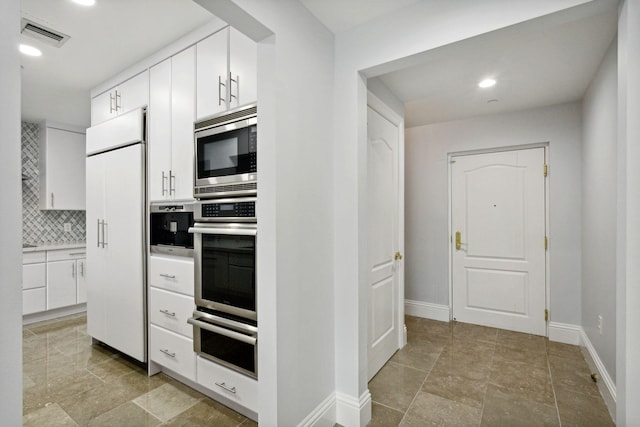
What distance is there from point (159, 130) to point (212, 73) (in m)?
0.69

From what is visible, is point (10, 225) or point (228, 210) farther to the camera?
point (228, 210)

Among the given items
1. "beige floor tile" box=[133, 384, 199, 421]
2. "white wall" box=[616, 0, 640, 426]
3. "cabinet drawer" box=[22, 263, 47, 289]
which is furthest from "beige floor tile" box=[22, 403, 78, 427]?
"white wall" box=[616, 0, 640, 426]

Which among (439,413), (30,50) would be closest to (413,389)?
(439,413)

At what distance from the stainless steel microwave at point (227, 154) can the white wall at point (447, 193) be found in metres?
2.76

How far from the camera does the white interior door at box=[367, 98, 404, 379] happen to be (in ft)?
8.35

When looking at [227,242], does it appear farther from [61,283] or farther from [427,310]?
[61,283]

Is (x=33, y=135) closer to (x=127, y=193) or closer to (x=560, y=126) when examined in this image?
(x=127, y=193)

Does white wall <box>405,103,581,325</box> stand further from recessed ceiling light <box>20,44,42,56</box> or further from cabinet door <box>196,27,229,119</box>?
recessed ceiling light <box>20,44,42,56</box>

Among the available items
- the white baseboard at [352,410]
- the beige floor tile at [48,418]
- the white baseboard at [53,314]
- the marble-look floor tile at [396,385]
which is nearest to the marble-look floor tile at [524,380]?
the marble-look floor tile at [396,385]

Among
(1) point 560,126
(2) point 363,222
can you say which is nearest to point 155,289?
(2) point 363,222

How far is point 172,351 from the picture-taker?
92.5 inches

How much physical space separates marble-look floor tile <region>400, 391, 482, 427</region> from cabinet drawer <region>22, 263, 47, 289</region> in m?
4.37

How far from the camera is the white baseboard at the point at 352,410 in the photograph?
1.92m

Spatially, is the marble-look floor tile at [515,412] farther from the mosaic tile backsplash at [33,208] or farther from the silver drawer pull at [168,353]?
the mosaic tile backsplash at [33,208]
